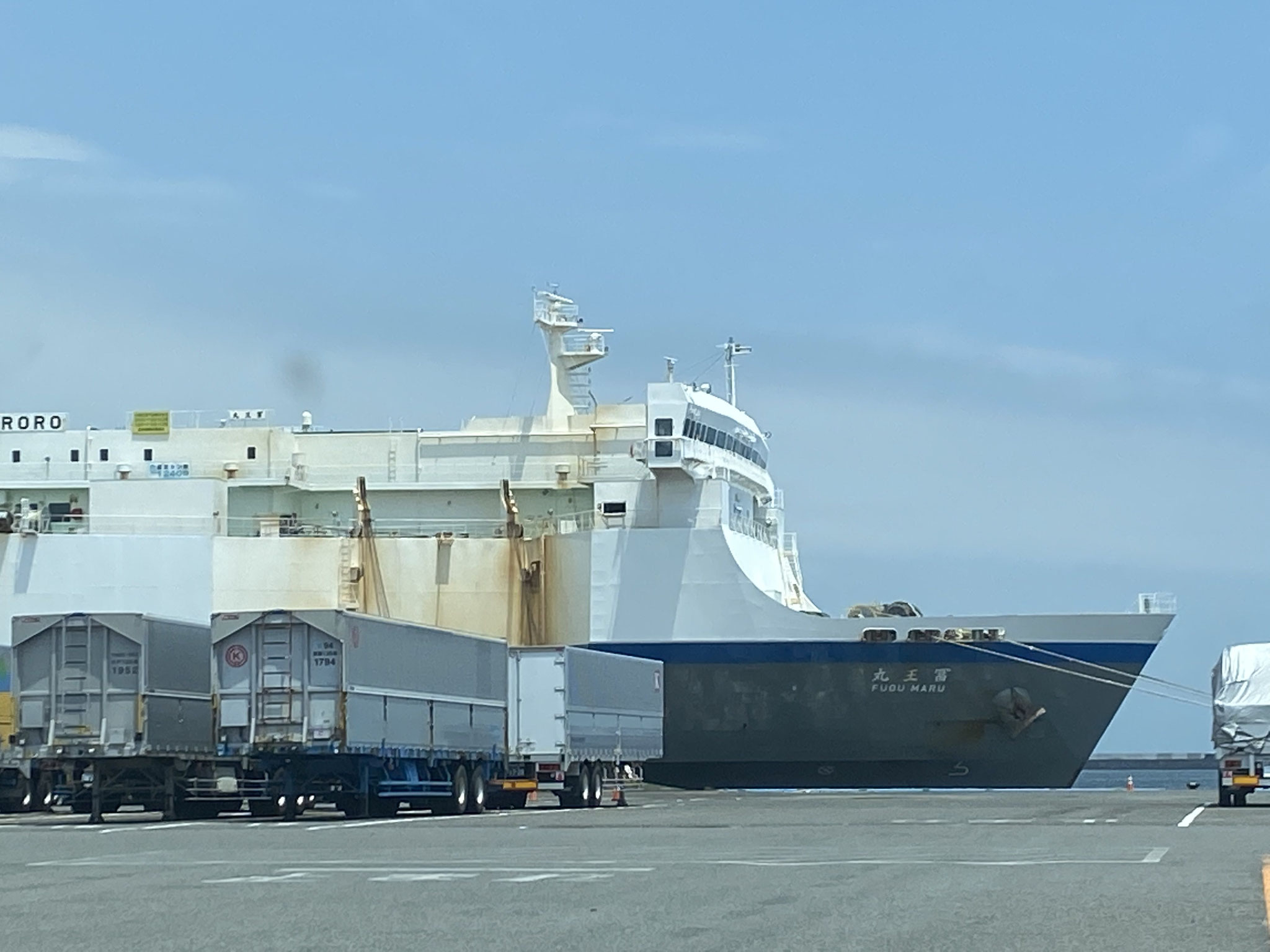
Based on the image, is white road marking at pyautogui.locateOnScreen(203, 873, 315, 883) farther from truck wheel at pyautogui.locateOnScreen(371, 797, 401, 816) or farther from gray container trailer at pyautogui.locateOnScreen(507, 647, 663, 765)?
gray container trailer at pyautogui.locateOnScreen(507, 647, 663, 765)

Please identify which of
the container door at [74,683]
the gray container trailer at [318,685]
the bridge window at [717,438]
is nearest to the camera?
the gray container trailer at [318,685]

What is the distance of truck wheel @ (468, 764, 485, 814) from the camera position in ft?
101

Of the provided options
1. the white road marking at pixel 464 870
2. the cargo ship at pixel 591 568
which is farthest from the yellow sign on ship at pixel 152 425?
the white road marking at pixel 464 870

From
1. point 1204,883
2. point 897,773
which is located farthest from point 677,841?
point 897,773

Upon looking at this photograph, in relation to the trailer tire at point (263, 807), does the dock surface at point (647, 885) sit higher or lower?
lower

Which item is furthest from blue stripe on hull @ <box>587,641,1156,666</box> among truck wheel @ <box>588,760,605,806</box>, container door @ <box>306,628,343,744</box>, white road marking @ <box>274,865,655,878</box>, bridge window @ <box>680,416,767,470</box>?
white road marking @ <box>274,865,655,878</box>

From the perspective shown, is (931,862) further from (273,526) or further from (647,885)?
(273,526)

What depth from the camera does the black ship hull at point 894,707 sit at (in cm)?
4212

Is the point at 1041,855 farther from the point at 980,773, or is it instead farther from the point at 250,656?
the point at 980,773

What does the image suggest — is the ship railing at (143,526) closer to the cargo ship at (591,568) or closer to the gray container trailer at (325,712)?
the cargo ship at (591,568)

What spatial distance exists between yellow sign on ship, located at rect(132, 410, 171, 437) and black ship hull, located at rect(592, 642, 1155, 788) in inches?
544

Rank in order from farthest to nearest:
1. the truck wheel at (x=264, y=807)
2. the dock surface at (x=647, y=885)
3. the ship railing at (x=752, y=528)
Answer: the ship railing at (x=752, y=528)
the truck wheel at (x=264, y=807)
the dock surface at (x=647, y=885)

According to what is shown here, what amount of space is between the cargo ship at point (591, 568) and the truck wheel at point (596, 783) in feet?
26.2

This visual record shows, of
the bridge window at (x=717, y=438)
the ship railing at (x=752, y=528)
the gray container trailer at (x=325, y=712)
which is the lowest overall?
the gray container trailer at (x=325, y=712)
